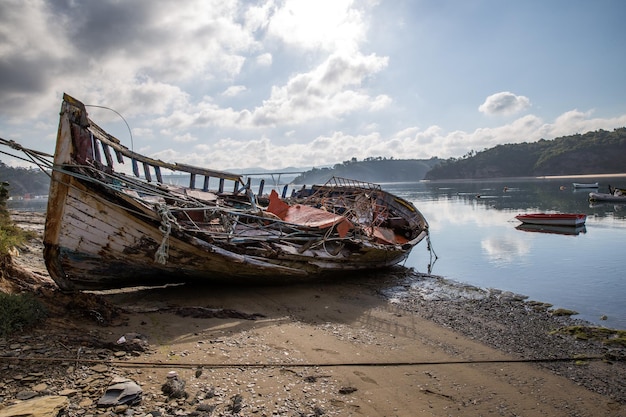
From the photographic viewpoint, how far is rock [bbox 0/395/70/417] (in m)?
2.99

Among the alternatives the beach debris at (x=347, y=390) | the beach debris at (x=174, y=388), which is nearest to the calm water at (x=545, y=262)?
the beach debris at (x=347, y=390)

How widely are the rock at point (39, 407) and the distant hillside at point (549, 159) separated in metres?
116

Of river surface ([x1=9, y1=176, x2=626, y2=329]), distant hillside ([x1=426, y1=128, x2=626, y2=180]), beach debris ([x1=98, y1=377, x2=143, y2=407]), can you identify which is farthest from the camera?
distant hillside ([x1=426, y1=128, x2=626, y2=180])

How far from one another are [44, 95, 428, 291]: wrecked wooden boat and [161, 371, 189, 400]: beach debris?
287cm

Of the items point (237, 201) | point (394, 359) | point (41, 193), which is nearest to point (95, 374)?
point (394, 359)

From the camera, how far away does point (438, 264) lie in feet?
46.4

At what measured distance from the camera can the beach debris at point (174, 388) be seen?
12.4ft

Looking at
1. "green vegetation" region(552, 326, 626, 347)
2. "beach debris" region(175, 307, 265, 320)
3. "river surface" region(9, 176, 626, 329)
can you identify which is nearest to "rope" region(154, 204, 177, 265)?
"beach debris" region(175, 307, 265, 320)

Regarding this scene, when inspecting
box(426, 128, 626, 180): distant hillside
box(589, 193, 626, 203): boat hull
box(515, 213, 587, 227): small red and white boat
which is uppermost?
box(426, 128, 626, 180): distant hillside

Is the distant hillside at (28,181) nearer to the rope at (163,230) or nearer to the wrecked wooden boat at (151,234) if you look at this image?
the wrecked wooden boat at (151,234)

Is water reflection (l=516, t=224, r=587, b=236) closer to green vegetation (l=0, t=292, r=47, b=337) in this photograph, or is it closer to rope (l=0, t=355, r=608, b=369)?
rope (l=0, t=355, r=608, b=369)

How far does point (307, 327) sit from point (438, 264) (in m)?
9.14

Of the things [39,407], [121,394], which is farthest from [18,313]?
[121,394]

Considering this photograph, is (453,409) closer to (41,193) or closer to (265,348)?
(265,348)
